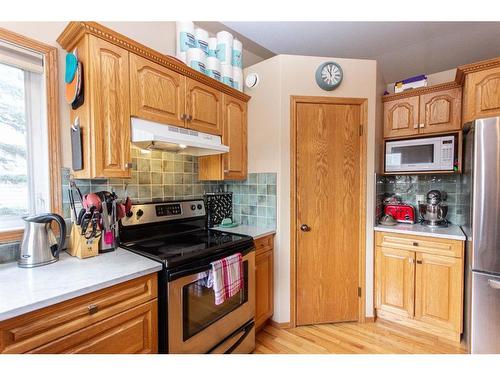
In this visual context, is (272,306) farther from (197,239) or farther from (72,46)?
(72,46)

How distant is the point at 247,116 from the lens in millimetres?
2232

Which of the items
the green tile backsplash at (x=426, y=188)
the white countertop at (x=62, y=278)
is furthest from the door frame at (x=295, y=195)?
the white countertop at (x=62, y=278)

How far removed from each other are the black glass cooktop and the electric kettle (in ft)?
1.31

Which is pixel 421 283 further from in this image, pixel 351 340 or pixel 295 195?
pixel 295 195

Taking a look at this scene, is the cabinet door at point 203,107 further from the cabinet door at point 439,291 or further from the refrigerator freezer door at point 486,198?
the cabinet door at point 439,291

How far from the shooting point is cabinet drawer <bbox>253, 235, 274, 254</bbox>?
191 cm

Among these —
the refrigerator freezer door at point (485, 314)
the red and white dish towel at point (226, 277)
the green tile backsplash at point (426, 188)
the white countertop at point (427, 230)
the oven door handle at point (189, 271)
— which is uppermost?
the green tile backsplash at point (426, 188)

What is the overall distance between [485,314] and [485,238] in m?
0.52

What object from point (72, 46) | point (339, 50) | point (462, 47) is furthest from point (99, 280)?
point (462, 47)

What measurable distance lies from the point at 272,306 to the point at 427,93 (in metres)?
2.44

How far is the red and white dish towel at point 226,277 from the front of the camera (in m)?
1.41

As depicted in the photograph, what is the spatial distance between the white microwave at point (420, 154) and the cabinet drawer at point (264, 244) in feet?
4.66

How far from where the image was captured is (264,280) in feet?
6.51

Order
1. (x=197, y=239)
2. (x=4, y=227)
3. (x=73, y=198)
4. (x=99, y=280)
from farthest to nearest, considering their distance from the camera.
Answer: (x=197, y=239), (x=73, y=198), (x=4, y=227), (x=99, y=280)
